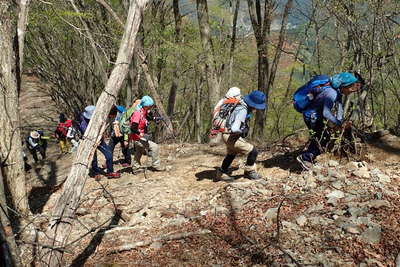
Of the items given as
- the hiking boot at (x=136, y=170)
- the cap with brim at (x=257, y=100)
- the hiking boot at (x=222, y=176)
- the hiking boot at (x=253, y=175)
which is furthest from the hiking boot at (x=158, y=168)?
the cap with brim at (x=257, y=100)

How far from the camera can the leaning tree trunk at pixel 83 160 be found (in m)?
4.10

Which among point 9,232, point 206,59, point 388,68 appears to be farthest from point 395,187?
point 388,68

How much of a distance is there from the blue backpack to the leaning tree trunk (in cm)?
277

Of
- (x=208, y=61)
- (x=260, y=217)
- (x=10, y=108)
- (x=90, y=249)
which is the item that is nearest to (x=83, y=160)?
(x=90, y=249)

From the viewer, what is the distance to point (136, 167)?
26.3 feet

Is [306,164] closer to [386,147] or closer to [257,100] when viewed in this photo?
[257,100]

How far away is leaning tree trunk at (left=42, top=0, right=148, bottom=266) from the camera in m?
4.10

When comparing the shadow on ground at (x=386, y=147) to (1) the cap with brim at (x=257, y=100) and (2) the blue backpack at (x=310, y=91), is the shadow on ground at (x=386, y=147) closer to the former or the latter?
(2) the blue backpack at (x=310, y=91)

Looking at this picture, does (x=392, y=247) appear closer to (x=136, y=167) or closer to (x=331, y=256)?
(x=331, y=256)

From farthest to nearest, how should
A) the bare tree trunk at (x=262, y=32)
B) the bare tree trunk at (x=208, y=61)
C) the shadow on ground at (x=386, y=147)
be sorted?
1. the bare tree trunk at (x=262, y=32)
2. the bare tree trunk at (x=208, y=61)
3. the shadow on ground at (x=386, y=147)

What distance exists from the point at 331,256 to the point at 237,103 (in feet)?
8.70

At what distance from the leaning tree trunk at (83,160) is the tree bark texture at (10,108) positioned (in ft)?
5.89

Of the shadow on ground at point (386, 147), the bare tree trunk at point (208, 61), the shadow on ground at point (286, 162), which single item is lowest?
the shadow on ground at point (286, 162)

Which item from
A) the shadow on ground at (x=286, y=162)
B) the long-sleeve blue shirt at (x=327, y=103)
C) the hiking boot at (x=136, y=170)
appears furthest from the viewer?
the hiking boot at (x=136, y=170)
